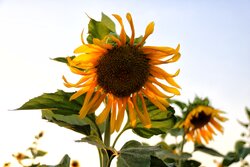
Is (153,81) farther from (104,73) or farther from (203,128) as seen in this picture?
(203,128)

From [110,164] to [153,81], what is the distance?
37cm

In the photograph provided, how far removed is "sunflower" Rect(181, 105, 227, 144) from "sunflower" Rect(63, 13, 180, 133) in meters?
1.81

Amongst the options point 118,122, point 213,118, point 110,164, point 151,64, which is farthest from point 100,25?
point 213,118

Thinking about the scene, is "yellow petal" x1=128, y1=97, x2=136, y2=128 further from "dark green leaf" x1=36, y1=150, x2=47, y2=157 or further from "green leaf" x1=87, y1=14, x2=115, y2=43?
"dark green leaf" x1=36, y1=150, x2=47, y2=157

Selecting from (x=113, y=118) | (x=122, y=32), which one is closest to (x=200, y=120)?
(x=113, y=118)

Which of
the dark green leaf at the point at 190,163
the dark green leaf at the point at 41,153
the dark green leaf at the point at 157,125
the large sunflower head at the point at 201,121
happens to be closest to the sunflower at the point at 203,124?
the large sunflower head at the point at 201,121

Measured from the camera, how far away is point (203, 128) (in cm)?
357

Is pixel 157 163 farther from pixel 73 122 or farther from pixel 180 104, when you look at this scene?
pixel 180 104

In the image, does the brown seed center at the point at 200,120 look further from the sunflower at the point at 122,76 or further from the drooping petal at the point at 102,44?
the drooping petal at the point at 102,44

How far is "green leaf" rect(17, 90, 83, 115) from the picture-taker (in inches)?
57.1

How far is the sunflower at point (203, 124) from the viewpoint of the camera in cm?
346

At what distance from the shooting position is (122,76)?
65.7 inches

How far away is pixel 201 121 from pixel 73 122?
2158mm

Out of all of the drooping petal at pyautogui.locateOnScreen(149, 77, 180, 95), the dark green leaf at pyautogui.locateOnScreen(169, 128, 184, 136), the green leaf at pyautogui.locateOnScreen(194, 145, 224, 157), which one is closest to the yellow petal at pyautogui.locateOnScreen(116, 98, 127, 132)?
the drooping petal at pyautogui.locateOnScreen(149, 77, 180, 95)
